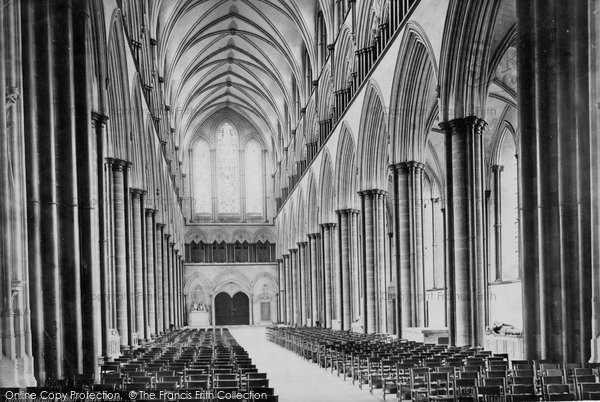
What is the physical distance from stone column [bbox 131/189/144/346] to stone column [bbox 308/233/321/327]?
54.8ft

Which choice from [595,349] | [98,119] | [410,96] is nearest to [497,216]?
[410,96]

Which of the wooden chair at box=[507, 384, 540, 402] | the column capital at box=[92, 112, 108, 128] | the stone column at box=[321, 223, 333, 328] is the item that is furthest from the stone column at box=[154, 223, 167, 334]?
the wooden chair at box=[507, 384, 540, 402]

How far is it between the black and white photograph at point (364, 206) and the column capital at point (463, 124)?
6 centimetres

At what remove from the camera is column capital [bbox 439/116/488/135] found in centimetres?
2031

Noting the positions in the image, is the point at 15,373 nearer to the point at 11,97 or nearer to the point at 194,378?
the point at 194,378

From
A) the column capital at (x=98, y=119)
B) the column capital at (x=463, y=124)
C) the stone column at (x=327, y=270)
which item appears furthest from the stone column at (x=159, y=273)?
the column capital at (x=463, y=124)

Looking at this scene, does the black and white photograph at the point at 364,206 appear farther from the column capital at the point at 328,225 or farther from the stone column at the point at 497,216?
the column capital at the point at 328,225

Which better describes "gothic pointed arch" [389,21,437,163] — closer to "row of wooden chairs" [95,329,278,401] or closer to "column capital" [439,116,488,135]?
"column capital" [439,116,488,135]

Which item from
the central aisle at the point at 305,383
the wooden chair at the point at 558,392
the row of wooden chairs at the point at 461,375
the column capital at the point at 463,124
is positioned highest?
the column capital at the point at 463,124

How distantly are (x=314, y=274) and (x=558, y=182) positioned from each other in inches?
1347

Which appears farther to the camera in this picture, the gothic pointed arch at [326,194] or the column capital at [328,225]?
the column capital at [328,225]

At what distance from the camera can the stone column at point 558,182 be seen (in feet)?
43.0

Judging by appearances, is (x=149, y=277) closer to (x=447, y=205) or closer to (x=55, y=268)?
(x=447, y=205)

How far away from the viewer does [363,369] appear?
661 inches
